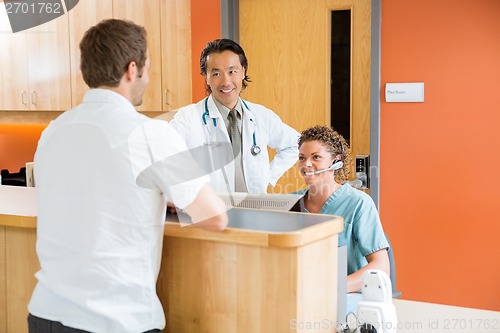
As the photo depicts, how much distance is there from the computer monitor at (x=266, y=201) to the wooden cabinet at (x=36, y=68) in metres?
2.81

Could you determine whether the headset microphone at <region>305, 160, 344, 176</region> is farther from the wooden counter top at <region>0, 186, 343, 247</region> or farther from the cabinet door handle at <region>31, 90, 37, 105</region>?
the cabinet door handle at <region>31, 90, 37, 105</region>

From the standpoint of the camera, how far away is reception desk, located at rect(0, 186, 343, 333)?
155 centimetres

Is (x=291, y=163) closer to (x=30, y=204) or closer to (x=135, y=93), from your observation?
(x=30, y=204)

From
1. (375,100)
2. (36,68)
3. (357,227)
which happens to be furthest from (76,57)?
(357,227)

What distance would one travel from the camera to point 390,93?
3.58 m

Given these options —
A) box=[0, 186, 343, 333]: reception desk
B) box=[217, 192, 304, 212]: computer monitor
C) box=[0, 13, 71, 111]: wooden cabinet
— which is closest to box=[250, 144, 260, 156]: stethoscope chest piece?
box=[217, 192, 304, 212]: computer monitor

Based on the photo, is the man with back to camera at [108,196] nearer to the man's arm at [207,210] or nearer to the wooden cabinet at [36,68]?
the man's arm at [207,210]

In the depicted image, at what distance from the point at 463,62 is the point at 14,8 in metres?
3.21

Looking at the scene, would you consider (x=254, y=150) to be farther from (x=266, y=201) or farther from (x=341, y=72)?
(x=266, y=201)

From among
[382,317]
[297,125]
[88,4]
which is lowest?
[382,317]

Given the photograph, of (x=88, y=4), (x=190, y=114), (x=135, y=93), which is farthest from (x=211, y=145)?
(x=88, y=4)

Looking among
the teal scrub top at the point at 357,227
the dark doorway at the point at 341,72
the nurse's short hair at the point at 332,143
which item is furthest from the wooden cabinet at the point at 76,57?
the teal scrub top at the point at 357,227

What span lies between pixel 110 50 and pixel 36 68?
330cm

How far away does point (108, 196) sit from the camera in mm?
1487
